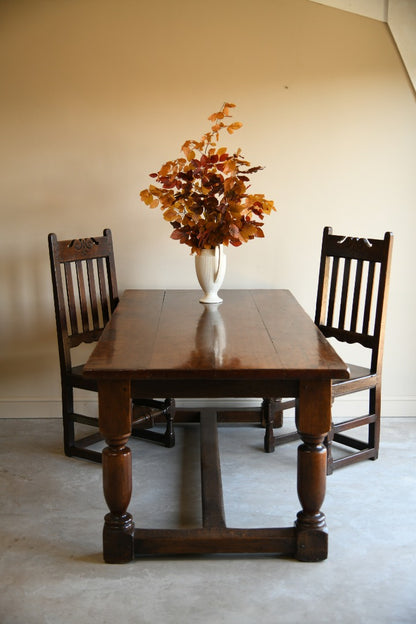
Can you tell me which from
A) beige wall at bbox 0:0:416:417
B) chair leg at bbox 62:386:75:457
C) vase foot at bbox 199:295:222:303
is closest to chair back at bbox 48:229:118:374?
chair leg at bbox 62:386:75:457

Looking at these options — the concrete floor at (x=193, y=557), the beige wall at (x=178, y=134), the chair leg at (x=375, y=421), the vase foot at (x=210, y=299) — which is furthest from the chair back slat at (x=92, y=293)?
the chair leg at (x=375, y=421)

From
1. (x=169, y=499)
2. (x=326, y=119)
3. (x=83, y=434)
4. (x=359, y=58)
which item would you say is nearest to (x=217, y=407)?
(x=83, y=434)

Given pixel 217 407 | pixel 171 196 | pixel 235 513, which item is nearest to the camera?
pixel 235 513

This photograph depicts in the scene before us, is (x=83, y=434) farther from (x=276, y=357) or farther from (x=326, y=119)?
(x=326, y=119)

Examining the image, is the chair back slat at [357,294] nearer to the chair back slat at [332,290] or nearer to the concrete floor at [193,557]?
the chair back slat at [332,290]

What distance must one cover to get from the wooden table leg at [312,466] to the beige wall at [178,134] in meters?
1.64

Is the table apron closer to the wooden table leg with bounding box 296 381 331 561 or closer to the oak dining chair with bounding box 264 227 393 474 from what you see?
the wooden table leg with bounding box 296 381 331 561

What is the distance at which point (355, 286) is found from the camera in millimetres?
3271

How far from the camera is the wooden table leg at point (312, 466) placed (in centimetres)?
233

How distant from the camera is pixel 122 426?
7.73ft

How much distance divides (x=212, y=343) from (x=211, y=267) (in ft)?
2.26

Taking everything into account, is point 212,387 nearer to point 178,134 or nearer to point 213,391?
point 213,391

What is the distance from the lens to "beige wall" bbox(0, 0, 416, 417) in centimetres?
367

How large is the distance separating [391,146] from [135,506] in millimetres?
2379
